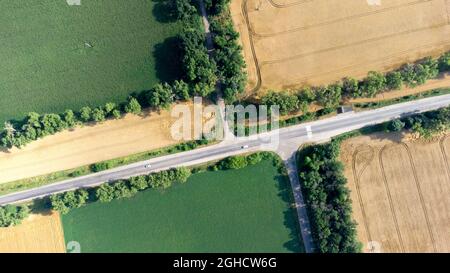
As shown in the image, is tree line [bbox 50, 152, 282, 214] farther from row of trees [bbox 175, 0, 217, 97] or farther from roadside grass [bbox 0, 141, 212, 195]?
row of trees [bbox 175, 0, 217, 97]

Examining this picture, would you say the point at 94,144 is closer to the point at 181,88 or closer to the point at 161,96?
the point at 161,96

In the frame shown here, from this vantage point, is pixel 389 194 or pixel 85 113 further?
pixel 389 194

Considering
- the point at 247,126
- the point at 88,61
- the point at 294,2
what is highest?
the point at 294,2

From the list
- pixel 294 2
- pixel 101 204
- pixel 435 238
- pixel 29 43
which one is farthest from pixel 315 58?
pixel 29 43

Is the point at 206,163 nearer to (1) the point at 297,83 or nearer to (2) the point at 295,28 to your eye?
(1) the point at 297,83

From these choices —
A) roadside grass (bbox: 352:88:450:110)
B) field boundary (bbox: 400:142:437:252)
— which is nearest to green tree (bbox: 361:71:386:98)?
roadside grass (bbox: 352:88:450:110)

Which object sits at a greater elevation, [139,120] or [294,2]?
[294,2]

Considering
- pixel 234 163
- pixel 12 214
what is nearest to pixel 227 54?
pixel 234 163
